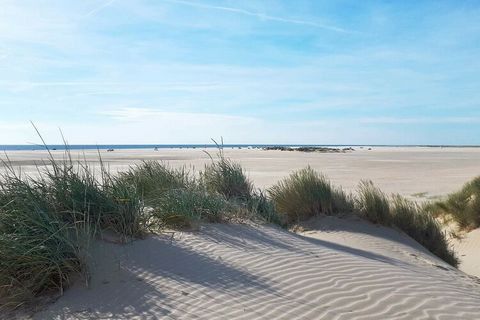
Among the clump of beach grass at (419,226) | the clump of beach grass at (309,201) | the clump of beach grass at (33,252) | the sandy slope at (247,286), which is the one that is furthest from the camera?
the clump of beach grass at (309,201)

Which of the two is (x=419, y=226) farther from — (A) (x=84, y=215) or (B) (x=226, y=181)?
(A) (x=84, y=215)

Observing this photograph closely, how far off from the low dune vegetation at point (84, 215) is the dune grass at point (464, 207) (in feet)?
8.85

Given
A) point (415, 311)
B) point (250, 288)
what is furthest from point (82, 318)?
point (415, 311)

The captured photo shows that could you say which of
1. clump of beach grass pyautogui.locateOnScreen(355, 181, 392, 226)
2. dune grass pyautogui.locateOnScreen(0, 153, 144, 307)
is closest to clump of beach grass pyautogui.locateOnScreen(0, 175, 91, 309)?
dune grass pyautogui.locateOnScreen(0, 153, 144, 307)

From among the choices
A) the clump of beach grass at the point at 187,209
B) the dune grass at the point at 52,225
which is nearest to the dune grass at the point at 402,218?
the clump of beach grass at the point at 187,209

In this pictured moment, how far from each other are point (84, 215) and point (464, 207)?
33.3 feet

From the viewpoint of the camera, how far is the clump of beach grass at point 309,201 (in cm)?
981

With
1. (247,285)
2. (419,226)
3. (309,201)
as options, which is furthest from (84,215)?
(419,226)

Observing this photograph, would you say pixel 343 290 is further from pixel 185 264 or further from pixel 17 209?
pixel 17 209

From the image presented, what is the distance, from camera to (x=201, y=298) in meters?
4.15

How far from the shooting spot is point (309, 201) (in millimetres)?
9820

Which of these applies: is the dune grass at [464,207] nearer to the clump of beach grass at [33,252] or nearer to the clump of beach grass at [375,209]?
the clump of beach grass at [375,209]

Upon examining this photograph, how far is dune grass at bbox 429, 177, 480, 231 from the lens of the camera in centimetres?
1165

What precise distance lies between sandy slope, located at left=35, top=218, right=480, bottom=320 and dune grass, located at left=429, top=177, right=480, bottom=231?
6.09m
